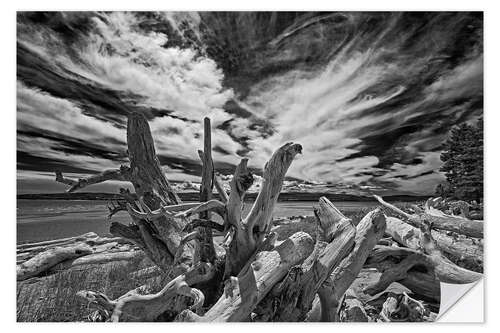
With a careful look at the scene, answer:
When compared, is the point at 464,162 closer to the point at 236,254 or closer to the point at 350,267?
the point at 350,267

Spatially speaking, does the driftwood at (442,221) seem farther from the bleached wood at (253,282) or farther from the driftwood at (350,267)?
the bleached wood at (253,282)

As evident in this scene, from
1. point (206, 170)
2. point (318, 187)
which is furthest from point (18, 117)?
point (318, 187)

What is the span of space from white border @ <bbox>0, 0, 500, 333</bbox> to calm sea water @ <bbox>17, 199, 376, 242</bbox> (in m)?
0.10

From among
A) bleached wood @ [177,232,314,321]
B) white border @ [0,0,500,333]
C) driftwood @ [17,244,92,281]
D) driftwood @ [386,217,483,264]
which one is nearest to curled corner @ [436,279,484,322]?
white border @ [0,0,500,333]

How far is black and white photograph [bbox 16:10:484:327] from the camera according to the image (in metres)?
3.40

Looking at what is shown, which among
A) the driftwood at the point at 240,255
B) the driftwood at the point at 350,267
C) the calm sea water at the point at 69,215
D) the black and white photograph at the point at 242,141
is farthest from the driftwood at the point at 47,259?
the driftwood at the point at 350,267

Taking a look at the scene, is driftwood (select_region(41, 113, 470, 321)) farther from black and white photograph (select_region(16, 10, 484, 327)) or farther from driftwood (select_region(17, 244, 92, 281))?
driftwood (select_region(17, 244, 92, 281))

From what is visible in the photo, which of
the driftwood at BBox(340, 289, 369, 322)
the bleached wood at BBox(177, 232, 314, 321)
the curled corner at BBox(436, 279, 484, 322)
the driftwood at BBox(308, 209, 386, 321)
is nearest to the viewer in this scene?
the bleached wood at BBox(177, 232, 314, 321)

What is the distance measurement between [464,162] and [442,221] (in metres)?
0.58

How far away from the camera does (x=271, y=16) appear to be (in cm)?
361

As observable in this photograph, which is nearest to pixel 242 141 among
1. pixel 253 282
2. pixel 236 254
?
pixel 236 254
